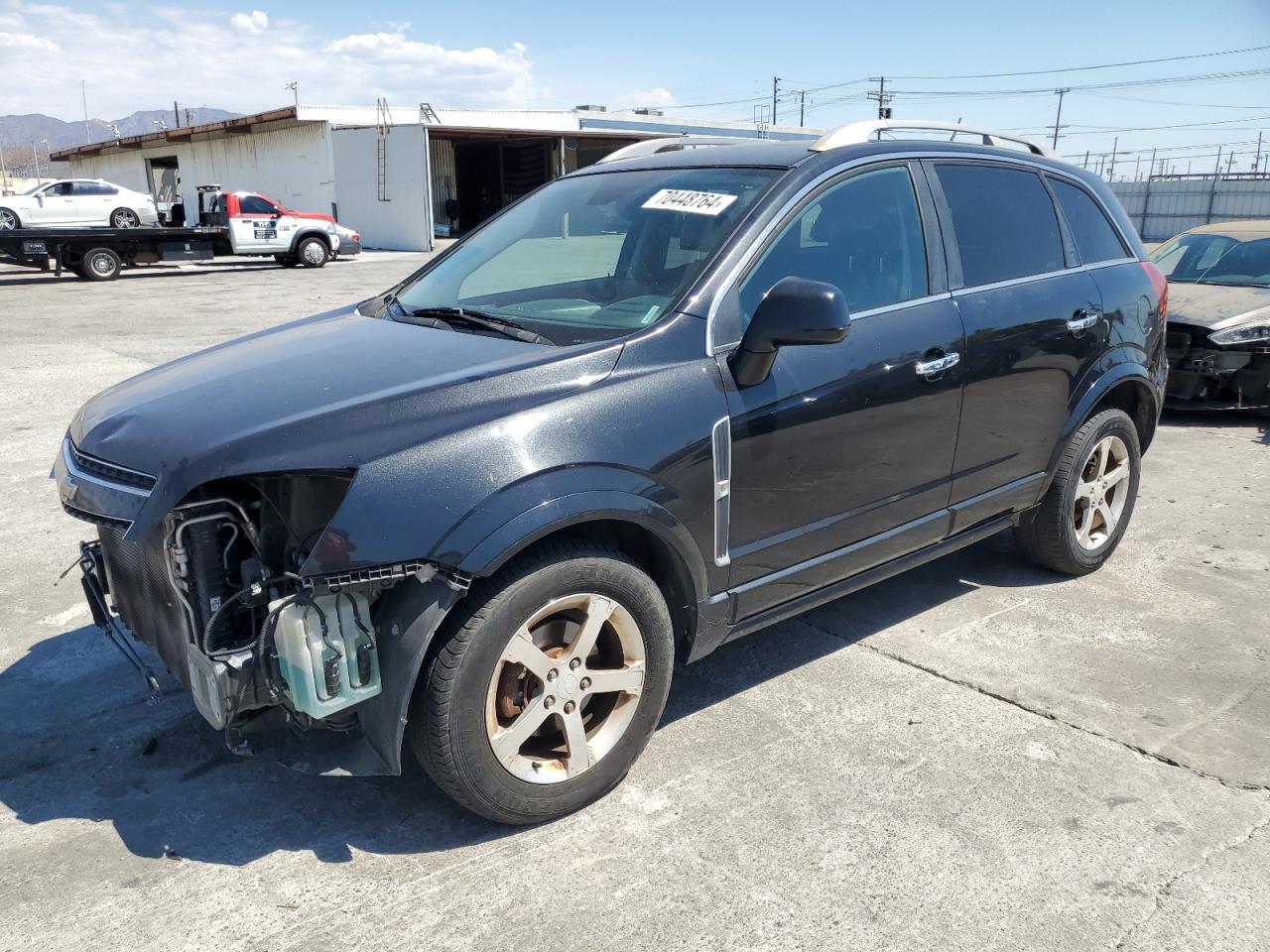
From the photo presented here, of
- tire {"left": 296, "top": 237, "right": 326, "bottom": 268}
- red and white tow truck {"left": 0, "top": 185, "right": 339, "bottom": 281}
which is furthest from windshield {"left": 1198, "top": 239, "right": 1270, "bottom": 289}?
tire {"left": 296, "top": 237, "right": 326, "bottom": 268}

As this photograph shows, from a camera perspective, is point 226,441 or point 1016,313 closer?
point 226,441

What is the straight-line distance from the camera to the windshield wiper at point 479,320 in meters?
3.12

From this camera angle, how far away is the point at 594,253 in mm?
3711

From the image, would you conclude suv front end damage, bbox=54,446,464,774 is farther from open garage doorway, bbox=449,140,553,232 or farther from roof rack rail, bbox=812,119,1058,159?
open garage doorway, bbox=449,140,553,232

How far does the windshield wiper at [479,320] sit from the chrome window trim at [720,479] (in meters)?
0.59

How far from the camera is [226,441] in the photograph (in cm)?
252

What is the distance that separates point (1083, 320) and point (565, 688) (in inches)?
112

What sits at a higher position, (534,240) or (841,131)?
(841,131)

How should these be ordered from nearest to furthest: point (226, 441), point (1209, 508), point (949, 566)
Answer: point (226, 441)
point (949, 566)
point (1209, 508)

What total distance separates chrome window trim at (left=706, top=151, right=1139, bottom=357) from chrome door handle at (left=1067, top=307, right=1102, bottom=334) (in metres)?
0.19

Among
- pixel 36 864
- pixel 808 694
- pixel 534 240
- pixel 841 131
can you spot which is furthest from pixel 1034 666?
pixel 36 864

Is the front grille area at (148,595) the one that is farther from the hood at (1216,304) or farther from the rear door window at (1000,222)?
the hood at (1216,304)

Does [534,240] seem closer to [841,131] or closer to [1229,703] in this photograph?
[841,131]

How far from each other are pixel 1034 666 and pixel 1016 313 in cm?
138
